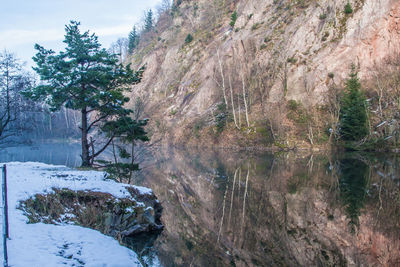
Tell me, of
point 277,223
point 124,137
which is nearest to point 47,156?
point 124,137

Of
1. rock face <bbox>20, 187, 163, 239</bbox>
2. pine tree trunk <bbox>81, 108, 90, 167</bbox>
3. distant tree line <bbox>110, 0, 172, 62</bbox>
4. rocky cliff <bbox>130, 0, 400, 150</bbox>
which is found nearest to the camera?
rock face <bbox>20, 187, 163, 239</bbox>

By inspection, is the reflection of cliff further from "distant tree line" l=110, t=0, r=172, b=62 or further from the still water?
"distant tree line" l=110, t=0, r=172, b=62

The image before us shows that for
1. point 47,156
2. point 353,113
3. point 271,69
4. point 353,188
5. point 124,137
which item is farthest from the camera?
point 271,69

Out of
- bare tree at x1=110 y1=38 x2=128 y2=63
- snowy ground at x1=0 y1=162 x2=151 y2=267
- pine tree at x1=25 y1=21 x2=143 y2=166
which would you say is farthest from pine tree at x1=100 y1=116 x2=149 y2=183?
bare tree at x1=110 y1=38 x2=128 y2=63

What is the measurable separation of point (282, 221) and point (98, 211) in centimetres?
616

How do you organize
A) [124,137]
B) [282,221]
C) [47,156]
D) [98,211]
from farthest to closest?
[47,156]
[124,137]
[282,221]
[98,211]

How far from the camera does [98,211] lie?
912cm

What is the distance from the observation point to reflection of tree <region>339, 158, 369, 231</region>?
1047cm

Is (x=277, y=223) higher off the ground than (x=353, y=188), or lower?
lower

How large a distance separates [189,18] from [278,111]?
45992 millimetres

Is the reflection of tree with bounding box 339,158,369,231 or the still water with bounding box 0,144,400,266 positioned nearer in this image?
the still water with bounding box 0,144,400,266

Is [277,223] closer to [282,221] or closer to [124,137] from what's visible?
[282,221]

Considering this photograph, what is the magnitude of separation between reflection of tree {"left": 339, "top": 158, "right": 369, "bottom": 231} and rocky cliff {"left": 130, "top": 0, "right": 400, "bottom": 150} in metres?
13.9

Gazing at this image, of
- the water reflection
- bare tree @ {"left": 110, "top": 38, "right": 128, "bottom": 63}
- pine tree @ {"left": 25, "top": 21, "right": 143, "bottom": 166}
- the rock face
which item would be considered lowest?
the water reflection
